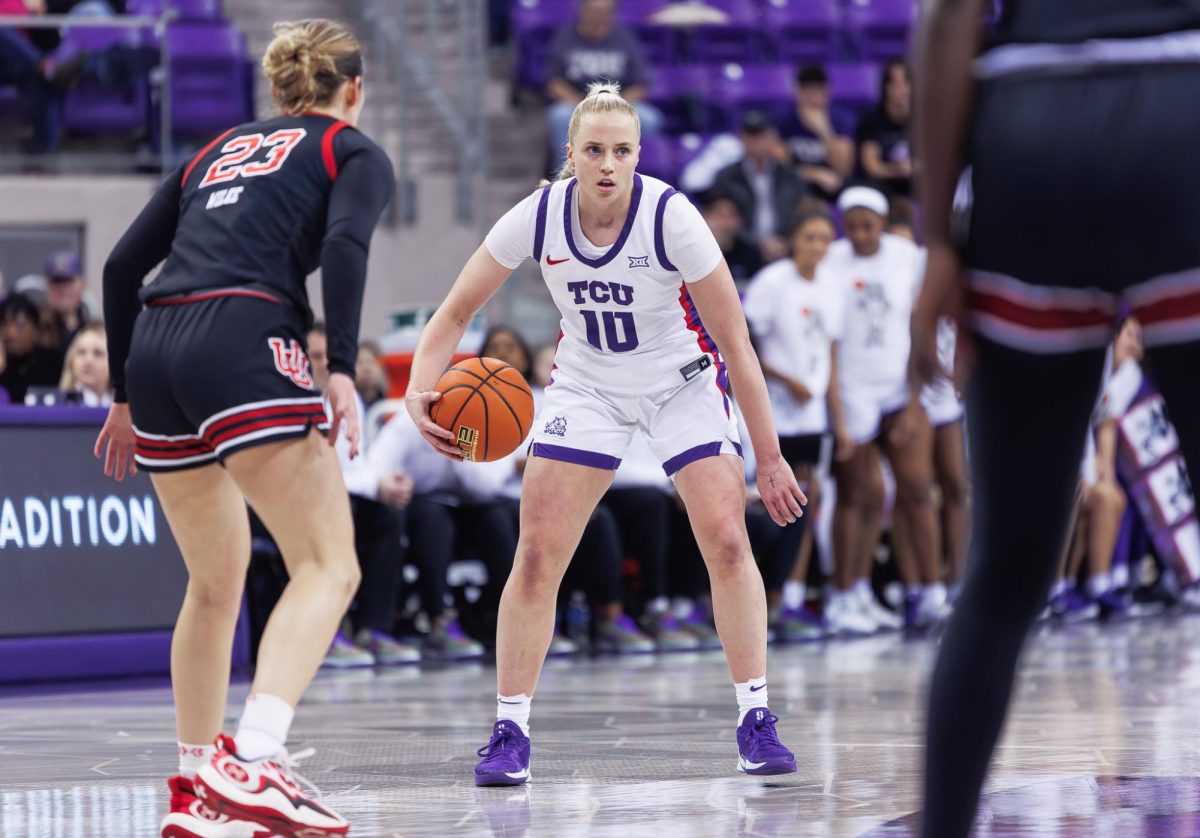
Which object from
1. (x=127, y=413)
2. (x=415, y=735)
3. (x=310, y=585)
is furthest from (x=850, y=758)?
(x=127, y=413)

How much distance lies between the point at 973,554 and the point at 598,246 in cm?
246

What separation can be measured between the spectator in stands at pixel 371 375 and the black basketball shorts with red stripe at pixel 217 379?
19.8 ft

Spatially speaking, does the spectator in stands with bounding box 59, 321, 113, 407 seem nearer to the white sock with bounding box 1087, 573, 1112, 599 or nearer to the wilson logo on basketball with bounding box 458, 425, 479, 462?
the wilson logo on basketball with bounding box 458, 425, 479, 462

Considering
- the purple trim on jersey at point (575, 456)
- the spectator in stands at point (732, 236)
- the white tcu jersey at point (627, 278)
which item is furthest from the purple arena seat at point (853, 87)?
the purple trim on jersey at point (575, 456)

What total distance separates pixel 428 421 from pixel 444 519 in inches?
170

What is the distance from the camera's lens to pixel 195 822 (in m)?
4.00

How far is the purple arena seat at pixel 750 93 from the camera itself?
15.2 metres

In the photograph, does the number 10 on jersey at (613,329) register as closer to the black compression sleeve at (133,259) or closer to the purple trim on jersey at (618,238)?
the purple trim on jersey at (618,238)

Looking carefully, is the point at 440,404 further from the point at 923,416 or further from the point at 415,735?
the point at 923,416

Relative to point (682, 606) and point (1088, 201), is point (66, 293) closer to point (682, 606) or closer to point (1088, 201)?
point (682, 606)

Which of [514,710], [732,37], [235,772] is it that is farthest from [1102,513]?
[235,772]

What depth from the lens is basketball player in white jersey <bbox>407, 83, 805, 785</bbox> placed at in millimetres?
5152

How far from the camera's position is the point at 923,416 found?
10.7 m

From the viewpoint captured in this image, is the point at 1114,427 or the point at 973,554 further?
the point at 1114,427
